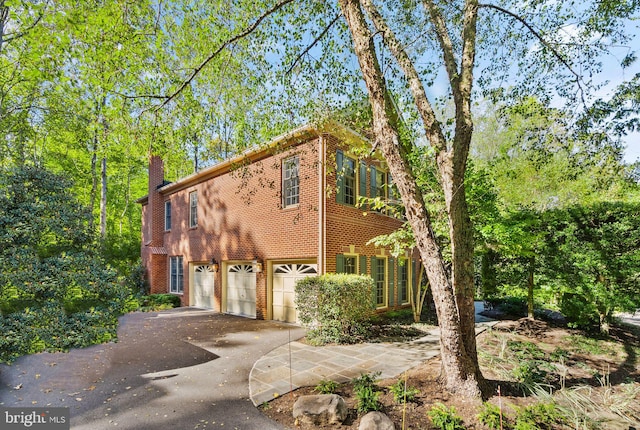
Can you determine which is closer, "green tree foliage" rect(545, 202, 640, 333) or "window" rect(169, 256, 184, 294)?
"green tree foliage" rect(545, 202, 640, 333)

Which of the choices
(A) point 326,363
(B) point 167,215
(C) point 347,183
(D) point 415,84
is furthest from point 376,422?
(B) point 167,215

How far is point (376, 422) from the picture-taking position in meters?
3.57

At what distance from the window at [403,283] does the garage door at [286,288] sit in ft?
15.7

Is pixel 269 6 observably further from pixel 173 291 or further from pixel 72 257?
pixel 173 291

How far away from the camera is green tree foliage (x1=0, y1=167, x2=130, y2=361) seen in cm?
466

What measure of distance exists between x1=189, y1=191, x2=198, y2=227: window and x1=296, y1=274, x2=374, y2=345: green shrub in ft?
27.4

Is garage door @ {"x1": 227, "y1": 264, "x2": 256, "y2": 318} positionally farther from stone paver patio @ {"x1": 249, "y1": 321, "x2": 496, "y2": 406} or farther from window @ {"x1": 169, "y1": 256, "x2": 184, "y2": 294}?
window @ {"x1": 169, "y1": 256, "x2": 184, "y2": 294}

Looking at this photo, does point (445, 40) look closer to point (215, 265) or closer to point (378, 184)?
point (378, 184)

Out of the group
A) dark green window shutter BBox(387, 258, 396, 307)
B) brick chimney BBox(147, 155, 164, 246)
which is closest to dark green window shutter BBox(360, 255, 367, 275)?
dark green window shutter BBox(387, 258, 396, 307)

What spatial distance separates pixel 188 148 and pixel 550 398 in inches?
323

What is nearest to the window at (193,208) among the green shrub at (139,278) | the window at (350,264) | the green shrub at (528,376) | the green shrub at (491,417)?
the green shrub at (139,278)

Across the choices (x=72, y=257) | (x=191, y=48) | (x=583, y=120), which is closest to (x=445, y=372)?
(x=583, y=120)

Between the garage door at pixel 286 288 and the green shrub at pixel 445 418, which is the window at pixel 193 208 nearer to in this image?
the garage door at pixel 286 288

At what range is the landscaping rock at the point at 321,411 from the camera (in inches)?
151
